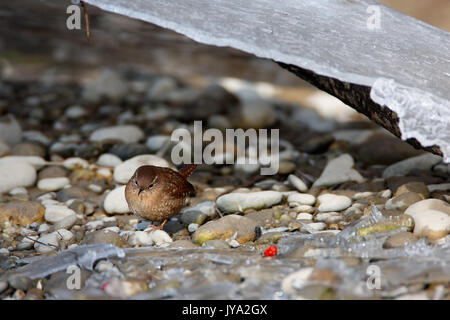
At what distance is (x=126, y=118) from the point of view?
773cm

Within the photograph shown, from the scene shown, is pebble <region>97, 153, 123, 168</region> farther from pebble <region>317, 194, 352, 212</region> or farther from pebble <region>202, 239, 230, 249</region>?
pebble <region>317, 194, 352, 212</region>

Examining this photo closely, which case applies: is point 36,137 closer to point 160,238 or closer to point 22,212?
point 22,212

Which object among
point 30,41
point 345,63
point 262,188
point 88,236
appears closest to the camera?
point 345,63

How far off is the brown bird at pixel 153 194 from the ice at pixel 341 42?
1.23 meters

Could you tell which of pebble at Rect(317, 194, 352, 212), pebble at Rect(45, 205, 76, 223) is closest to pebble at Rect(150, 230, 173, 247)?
pebble at Rect(45, 205, 76, 223)

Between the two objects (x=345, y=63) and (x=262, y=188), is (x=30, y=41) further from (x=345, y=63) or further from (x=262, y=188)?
(x=345, y=63)

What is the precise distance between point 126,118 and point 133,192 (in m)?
3.34

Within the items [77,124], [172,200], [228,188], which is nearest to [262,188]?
[228,188]

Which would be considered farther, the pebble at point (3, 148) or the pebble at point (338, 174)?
the pebble at point (3, 148)

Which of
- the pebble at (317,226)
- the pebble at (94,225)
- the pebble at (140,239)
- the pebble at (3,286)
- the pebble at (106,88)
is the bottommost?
the pebble at (3,286)

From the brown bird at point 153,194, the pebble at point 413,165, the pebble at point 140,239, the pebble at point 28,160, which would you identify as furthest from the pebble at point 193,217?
the pebble at point 28,160

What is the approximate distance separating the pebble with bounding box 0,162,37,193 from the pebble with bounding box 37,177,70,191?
111 millimetres

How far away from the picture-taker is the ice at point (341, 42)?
3.77 m

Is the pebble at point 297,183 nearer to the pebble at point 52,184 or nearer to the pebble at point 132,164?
the pebble at point 132,164
